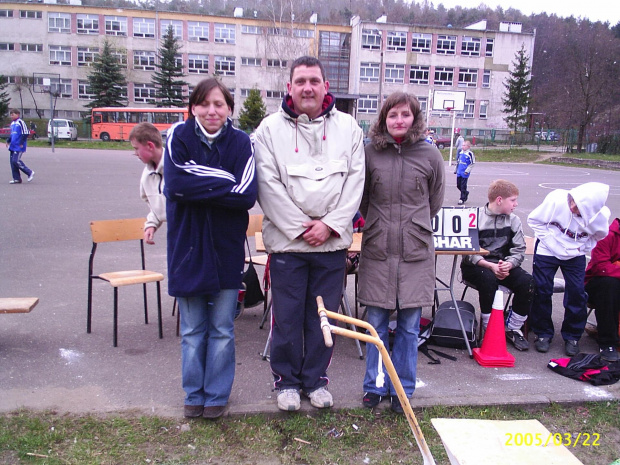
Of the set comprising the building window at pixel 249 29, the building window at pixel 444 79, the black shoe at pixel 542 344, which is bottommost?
the black shoe at pixel 542 344

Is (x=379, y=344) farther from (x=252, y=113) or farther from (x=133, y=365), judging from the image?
(x=252, y=113)

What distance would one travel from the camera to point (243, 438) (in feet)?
10.4

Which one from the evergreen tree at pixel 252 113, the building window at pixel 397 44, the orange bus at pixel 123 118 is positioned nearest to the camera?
the orange bus at pixel 123 118

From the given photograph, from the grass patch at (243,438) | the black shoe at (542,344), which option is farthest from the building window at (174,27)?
the grass patch at (243,438)

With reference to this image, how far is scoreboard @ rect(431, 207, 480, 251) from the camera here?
445 cm

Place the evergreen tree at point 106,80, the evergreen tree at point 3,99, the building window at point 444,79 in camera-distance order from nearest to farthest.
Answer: the evergreen tree at point 3,99 → the evergreen tree at point 106,80 → the building window at point 444,79

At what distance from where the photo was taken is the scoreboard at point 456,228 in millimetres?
4445

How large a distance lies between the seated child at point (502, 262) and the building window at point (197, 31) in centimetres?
6112

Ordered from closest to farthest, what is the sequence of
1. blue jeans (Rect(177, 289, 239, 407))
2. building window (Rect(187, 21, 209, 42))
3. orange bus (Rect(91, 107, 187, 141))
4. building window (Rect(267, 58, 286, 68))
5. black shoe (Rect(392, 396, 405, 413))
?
blue jeans (Rect(177, 289, 239, 407)) → black shoe (Rect(392, 396, 405, 413)) → orange bus (Rect(91, 107, 187, 141)) → building window (Rect(267, 58, 286, 68)) → building window (Rect(187, 21, 209, 42))

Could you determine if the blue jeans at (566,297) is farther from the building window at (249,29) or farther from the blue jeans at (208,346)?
the building window at (249,29)

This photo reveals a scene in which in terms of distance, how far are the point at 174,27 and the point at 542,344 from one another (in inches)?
2485

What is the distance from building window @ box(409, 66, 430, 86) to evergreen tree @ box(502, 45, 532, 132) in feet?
30.8

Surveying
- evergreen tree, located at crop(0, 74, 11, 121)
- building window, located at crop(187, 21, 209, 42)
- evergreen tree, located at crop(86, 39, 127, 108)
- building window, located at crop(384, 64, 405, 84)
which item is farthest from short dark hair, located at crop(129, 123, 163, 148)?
building window, located at crop(187, 21, 209, 42)

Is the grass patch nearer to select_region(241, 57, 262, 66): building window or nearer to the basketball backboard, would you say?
the basketball backboard
